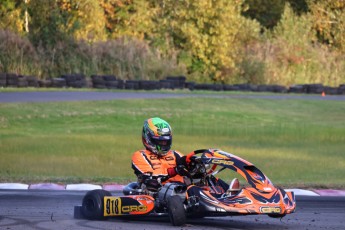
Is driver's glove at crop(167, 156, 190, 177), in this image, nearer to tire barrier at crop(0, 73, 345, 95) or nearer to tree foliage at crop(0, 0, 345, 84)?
tire barrier at crop(0, 73, 345, 95)

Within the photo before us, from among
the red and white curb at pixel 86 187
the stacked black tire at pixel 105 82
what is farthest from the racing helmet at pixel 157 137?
the stacked black tire at pixel 105 82

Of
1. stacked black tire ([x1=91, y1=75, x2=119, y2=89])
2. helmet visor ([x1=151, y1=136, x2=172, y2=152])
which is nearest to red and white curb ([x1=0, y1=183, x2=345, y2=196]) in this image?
helmet visor ([x1=151, y1=136, x2=172, y2=152])

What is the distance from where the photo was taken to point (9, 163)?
15477mm

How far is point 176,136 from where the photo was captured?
70.3 feet

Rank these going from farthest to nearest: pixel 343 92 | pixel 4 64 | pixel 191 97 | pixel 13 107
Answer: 1. pixel 343 92
2. pixel 4 64
3. pixel 191 97
4. pixel 13 107

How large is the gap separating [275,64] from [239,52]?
5.41 feet

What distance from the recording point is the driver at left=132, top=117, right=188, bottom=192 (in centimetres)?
919

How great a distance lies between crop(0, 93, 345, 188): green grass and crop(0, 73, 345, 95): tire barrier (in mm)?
3600

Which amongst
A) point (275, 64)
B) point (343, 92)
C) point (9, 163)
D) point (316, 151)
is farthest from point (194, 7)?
point (9, 163)

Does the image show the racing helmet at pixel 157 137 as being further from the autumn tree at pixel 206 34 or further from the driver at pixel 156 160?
the autumn tree at pixel 206 34

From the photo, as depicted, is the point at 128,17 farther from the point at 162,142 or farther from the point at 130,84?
the point at 162,142

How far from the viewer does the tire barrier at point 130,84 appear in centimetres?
2911

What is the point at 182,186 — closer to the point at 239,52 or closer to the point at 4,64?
the point at 4,64

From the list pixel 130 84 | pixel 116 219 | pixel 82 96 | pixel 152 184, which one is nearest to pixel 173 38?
pixel 130 84
